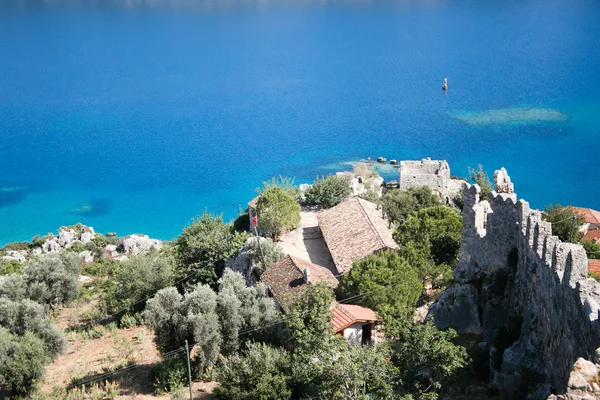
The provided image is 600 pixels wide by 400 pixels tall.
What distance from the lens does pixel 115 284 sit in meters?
32.2

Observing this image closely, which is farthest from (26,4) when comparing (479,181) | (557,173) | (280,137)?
(479,181)

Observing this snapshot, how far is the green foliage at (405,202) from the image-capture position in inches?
1461

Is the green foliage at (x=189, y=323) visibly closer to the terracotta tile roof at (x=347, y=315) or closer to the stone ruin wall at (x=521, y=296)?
the terracotta tile roof at (x=347, y=315)

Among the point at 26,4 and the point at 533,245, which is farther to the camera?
the point at 26,4

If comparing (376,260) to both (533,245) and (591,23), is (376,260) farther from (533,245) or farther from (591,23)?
(591,23)

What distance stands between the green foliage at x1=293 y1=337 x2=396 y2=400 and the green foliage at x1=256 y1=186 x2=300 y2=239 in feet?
53.7

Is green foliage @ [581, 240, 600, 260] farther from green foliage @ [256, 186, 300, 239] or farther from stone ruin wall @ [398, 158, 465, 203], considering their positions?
stone ruin wall @ [398, 158, 465, 203]

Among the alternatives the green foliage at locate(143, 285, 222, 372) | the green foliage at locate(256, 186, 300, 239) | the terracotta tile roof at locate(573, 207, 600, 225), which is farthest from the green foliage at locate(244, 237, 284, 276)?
the terracotta tile roof at locate(573, 207, 600, 225)

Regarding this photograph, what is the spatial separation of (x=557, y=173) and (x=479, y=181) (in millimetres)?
30048

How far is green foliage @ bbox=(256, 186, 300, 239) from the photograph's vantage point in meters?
34.1

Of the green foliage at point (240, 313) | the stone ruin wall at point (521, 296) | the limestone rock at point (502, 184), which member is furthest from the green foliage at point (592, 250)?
the green foliage at point (240, 313)

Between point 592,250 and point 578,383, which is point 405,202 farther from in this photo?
point 578,383

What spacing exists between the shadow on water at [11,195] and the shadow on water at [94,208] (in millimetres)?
7286

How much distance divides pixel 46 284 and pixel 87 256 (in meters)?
15.5
